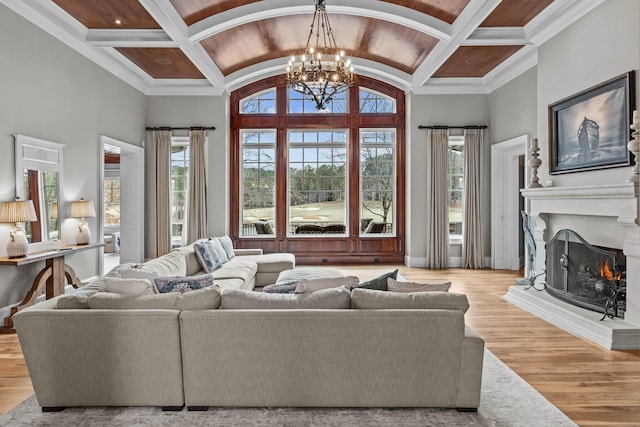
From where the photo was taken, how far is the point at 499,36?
228 inches

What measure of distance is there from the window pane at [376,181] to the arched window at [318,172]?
0.8 inches

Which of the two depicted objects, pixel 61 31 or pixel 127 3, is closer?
pixel 127 3

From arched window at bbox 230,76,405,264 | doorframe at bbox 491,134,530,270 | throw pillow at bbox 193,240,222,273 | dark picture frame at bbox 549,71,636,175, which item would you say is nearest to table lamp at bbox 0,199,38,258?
throw pillow at bbox 193,240,222,273

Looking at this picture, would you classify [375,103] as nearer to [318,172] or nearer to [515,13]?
[318,172]

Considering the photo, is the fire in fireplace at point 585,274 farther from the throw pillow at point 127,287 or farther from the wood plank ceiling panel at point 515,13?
the throw pillow at point 127,287

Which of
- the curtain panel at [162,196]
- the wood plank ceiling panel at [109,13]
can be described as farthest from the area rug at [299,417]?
the curtain panel at [162,196]

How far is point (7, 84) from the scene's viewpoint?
15.0 ft

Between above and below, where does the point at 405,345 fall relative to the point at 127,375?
above

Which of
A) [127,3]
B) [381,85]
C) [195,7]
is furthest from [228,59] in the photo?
[381,85]

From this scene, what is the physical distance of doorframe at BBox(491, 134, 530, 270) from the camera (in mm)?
8047

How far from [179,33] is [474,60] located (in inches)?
181

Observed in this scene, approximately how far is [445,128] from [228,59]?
4.28 meters

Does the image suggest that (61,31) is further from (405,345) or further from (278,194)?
(405,345)

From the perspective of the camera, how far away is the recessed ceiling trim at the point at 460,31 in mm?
4934
